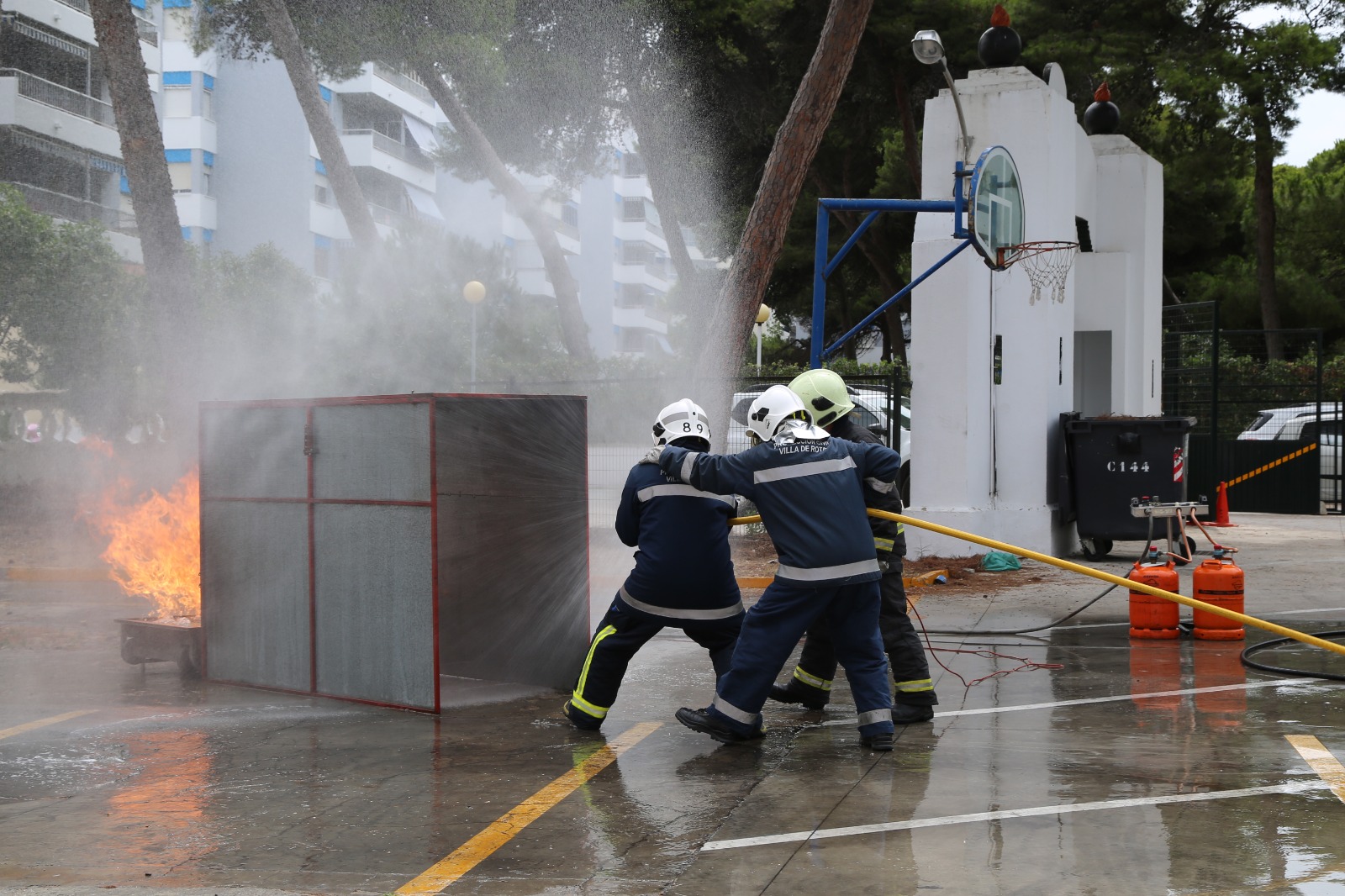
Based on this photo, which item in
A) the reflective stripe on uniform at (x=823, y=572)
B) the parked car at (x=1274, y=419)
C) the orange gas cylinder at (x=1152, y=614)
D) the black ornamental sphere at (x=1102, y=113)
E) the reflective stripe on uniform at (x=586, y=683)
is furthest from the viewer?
the parked car at (x=1274, y=419)

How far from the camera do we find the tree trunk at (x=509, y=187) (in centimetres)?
1914

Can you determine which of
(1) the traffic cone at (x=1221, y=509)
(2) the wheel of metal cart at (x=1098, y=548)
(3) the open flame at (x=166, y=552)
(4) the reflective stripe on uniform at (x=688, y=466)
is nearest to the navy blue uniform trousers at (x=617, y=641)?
(4) the reflective stripe on uniform at (x=688, y=466)

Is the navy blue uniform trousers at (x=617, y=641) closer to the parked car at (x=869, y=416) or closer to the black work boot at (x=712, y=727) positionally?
the black work boot at (x=712, y=727)

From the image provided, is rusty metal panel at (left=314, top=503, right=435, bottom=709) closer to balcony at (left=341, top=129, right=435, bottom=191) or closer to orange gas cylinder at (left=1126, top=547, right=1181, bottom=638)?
orange gas cylinder at (left=1126, top=547, right=1181, bottom=638)

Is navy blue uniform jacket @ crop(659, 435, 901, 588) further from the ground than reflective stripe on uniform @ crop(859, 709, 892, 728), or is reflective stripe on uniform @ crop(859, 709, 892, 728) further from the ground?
navy blue uniform jacket @ crop(659, 435, 901, 588)

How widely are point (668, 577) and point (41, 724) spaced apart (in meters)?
3.43

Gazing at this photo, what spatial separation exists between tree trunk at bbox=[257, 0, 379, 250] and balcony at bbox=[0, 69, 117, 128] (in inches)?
325

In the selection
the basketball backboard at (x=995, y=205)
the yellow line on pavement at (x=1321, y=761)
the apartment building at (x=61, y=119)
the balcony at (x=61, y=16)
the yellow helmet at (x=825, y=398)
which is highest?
the balcony at (x=61, y=16)

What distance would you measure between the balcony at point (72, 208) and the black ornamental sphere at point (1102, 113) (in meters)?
17.1

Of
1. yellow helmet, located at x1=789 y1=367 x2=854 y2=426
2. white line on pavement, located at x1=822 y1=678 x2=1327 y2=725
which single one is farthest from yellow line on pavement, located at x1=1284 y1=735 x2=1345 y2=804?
yellow helmet, located at x1=789 y1=367 x2=854 y2=426

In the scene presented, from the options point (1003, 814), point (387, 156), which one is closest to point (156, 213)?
point (387, 156)

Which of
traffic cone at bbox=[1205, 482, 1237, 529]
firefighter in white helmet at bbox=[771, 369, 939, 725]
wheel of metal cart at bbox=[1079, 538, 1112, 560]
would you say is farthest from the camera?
traffic cone at bbox=[1205, 482, 1237, 529]

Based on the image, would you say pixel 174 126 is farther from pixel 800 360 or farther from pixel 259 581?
pixel 259 581

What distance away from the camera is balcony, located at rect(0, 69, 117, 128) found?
23.1 metres
